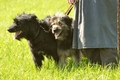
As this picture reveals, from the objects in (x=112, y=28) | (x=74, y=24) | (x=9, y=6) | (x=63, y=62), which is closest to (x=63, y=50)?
(x=63, y=62)

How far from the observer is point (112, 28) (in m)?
5.60

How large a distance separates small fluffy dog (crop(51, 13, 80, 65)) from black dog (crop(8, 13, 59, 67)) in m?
0.12

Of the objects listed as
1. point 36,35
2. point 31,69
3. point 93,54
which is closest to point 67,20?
point 36,35

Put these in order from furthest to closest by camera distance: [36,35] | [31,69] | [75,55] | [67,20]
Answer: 1. [75,55]
2. [67,20]
3. [36,35]
4. [31,69]

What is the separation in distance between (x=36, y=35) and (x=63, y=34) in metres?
0.51

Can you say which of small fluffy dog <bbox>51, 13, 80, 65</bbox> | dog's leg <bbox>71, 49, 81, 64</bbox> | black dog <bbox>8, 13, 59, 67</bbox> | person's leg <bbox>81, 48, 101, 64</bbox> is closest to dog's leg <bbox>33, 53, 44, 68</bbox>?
black dog <bbox>8, 13, 59, 67</bbox>

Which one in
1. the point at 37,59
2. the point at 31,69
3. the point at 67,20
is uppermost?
the point at 67,20

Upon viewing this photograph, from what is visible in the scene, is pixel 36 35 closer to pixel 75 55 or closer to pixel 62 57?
pixel 62 57

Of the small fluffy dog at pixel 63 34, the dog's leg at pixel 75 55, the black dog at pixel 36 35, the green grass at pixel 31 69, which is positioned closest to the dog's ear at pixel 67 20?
the small fluffy dog at pixel 63 34

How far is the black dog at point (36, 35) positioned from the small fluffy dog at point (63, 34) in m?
0.12

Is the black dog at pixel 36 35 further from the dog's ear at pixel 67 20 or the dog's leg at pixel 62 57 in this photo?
the dog's ear at pixel 67 20

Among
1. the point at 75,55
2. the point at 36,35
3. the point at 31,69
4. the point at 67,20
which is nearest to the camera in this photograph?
the point at 31,69

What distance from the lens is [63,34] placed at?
20.0 feet

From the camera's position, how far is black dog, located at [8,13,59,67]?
18.8 ft
